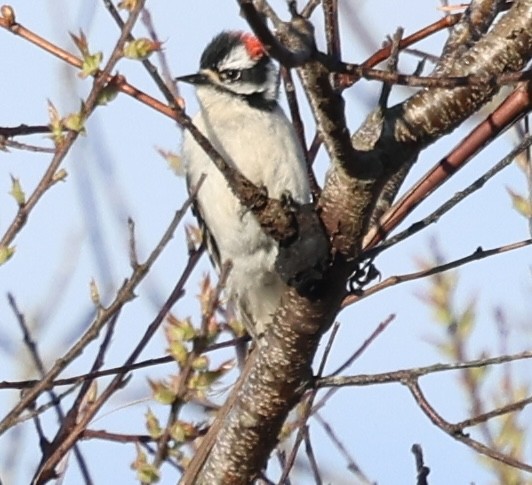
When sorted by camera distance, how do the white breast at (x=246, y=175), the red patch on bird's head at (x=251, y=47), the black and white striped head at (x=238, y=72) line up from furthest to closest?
the red patch on bird's head at (x=251, y=47) → the black and white striped head at (x=238, y=72) → the white breast at (x=246, y=175)

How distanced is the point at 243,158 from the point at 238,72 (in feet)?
2.39

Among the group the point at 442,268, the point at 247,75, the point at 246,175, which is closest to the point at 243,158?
the point at 246,175

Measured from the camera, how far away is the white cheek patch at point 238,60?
464cm

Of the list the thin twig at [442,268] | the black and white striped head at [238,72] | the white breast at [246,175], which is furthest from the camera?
the black and white striped head at [238,72]

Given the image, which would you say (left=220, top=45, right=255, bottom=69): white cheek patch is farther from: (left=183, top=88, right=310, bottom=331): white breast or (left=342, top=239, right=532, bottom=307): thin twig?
(left=342, top=239, right=532, bottom=307): thin twig

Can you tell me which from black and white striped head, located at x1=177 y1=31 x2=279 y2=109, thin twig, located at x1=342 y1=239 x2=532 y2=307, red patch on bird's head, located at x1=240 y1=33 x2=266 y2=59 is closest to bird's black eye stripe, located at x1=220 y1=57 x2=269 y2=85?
black and white striped head, located at x1=177 y1=31 x2=279 y2=109

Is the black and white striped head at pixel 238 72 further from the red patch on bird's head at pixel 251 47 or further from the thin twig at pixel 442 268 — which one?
the thin twig at pixel 442 268

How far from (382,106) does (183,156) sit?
2054 mm

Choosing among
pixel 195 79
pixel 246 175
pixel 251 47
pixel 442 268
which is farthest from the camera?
pixel 251 47

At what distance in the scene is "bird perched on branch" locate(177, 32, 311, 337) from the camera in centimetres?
400

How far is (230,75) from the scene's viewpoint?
463 cm

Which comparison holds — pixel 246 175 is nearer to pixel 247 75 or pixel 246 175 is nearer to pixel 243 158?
pixel 243 158

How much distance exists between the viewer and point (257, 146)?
404 centimetres

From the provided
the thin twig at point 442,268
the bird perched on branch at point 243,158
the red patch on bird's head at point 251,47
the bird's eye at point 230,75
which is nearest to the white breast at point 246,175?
the bird perched on branch at point 243,158
